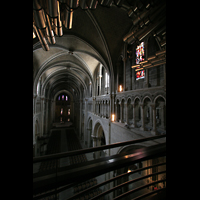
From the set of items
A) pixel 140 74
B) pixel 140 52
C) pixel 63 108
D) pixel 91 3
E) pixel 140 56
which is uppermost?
pixel 91 3

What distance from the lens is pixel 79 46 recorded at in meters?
9.34

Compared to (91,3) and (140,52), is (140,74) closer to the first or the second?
(140,52)

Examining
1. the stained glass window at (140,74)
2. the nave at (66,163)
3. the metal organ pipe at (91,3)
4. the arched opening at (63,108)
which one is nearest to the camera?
the metal organ pipe at (91,3)

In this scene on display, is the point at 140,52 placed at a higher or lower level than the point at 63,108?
higher

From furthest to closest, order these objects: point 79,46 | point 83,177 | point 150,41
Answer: point 79,46 < point 150,41 < point 83,177

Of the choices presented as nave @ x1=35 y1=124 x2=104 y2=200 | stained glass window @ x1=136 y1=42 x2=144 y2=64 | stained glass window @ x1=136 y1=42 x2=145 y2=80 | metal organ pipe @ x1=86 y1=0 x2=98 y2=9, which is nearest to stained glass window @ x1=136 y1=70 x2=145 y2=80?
stained glass window @ x1=136 y1=42 x2=145 y2=80

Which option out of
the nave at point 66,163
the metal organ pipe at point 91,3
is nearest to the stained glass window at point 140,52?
the metal organ pipe at point 91,3

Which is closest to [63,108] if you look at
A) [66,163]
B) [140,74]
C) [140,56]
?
[66,163]

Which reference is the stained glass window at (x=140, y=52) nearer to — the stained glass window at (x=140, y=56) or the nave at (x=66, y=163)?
the stained glass window at (x=140, y=56)

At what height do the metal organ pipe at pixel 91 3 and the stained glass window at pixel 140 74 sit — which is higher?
the metal organ pipe at pixel 91 3

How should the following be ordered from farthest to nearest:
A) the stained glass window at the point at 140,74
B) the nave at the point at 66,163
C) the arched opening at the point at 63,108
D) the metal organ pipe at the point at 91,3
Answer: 1. the arched opening at the point at 63,108
2. the nave at the point at 66,163
3. the stained glass window at the point at 140,74
4. the metal organ pipe at the point at 91,3
